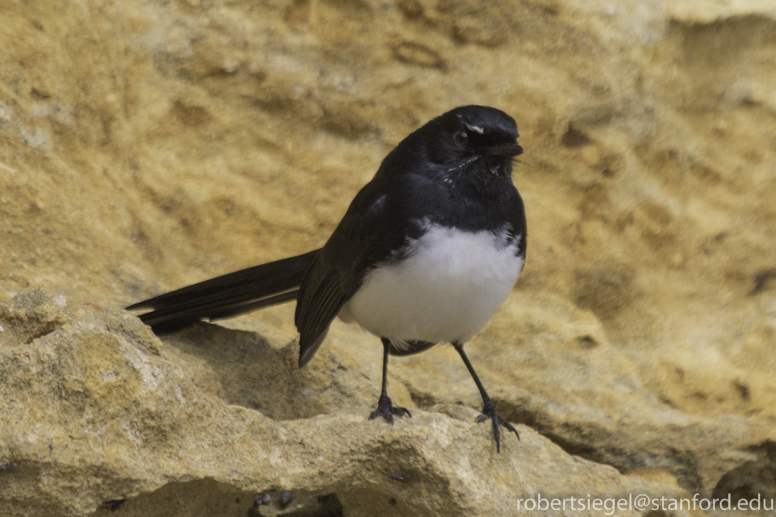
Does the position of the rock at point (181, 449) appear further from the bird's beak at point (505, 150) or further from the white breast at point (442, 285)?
the bird's beak at point (505, 150)

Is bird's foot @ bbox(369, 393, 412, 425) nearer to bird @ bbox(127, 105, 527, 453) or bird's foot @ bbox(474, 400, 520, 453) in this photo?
bird @ bbox(127, 105, 527, 453)

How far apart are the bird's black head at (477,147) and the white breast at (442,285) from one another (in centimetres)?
29

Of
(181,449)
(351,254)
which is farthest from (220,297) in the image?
(181,449)

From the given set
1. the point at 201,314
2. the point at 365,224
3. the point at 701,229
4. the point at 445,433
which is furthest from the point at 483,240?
the point at 701,229

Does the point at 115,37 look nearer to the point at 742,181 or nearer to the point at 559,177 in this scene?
Answer: the point at 559,177

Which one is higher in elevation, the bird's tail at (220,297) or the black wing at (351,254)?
the black wing at (351,254)

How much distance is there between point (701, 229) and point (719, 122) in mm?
784

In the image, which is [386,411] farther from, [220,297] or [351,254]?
[220,297]

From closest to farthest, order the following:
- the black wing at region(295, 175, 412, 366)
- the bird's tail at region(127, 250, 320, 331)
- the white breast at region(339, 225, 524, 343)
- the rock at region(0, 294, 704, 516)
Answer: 1. the rock at region(0, 294, 704, 516)
2. the white breast at region(339, 225, 524, 343)
3. the black wing at region(295, 175, 412, 366)
4. the bird's tail at region(127, 250, 320, 331)

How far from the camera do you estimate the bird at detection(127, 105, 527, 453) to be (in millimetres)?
3457

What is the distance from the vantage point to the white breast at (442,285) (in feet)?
11.3

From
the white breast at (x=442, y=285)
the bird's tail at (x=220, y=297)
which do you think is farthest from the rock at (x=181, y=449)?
the bird's tail at (x=220, y=297)

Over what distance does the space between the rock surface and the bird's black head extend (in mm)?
1171

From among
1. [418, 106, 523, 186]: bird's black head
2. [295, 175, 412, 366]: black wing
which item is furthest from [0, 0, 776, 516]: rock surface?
[418, 106, 523, 186]: bird's black head
